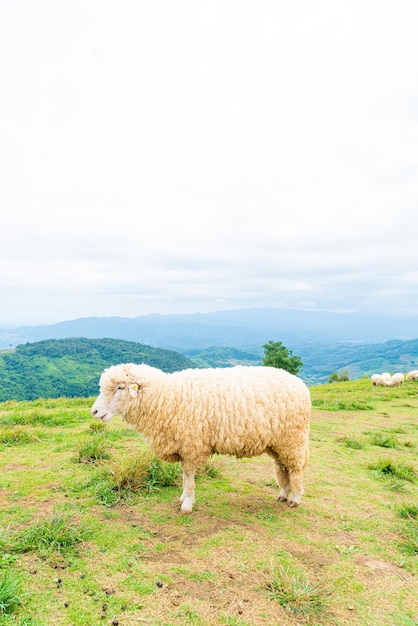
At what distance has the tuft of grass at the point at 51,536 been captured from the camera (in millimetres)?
4102

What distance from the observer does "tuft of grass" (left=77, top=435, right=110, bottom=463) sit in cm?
703

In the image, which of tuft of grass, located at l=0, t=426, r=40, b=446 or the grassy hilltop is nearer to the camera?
the grassy hilltop

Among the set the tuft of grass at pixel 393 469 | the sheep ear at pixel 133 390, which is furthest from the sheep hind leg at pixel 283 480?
the sheep ear at pixel 133 390

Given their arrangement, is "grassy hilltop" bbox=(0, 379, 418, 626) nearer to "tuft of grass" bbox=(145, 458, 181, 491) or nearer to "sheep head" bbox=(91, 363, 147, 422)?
"tuft of grass" bbox=(145, 458, 181, 491)

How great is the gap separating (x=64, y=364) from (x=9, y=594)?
145 m

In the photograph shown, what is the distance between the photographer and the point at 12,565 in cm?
380

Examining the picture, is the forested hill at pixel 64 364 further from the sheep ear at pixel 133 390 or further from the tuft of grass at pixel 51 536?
the tuft of grass at pixel 51 536

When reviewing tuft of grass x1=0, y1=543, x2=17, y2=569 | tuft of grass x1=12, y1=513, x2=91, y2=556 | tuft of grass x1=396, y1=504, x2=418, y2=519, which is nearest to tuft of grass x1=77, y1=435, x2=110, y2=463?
tuft of grass x1=12, y1=513, x2=91, y2=556

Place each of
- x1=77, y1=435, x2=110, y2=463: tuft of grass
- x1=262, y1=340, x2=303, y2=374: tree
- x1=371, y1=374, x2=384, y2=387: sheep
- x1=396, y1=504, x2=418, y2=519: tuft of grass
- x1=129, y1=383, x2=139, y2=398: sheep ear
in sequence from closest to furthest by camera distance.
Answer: x1=396, y1=504, x2=418, y2=519: tuft of grass
x1=129, y1=383, x2=139, y2=398: sheep ear
x1=77, y1=435, x2=110, y2=463: tuft of grass
x1=371, y1=374, x2=384, y2=387: sheep
x1=262, y1=340, x2=303, y2=374: tree

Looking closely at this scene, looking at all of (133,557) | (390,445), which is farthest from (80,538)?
(390,445)

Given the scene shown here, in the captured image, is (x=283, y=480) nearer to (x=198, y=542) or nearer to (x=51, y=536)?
(x=198, y=542)

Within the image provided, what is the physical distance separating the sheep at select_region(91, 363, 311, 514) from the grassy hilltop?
751 mm

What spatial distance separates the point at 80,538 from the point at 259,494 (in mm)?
3552

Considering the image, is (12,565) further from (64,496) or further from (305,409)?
(305,409)
